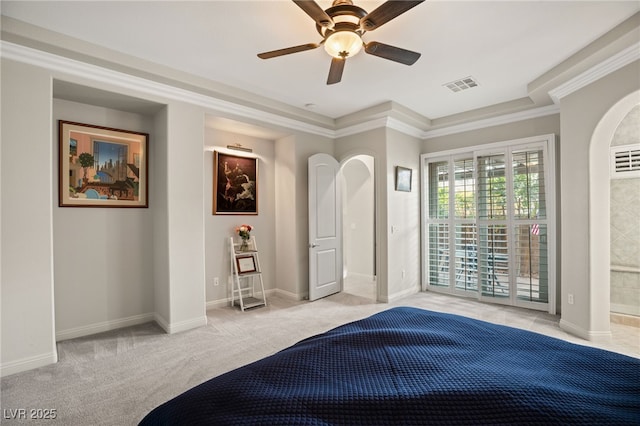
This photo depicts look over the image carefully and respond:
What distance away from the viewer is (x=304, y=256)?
16.0 feet

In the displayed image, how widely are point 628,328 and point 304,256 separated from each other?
3.98 meters

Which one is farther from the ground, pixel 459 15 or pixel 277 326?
pixel 459 15

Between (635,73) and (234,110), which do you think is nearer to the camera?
(635,73)

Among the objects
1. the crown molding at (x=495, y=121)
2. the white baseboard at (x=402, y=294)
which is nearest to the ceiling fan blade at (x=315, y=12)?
the crown molding at (x=495, y=121)

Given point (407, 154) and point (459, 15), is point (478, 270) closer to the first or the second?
point (407, 154)

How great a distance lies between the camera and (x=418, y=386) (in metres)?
1.12

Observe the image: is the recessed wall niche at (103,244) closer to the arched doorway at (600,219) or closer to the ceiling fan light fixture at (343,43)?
the ceiling fan light fixture at (343,43)

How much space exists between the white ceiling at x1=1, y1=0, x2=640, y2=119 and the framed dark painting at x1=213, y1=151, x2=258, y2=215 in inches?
45.7

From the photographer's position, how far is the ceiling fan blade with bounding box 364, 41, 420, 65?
228 centimetres

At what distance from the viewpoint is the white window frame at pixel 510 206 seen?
4016 mm

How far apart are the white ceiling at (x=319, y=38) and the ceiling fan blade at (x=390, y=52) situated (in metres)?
0.31

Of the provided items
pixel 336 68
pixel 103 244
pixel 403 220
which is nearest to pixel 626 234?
pixel 403 220

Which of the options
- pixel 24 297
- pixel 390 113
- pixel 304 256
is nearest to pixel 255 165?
pixel 304 256

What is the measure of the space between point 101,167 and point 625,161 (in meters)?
6.10
